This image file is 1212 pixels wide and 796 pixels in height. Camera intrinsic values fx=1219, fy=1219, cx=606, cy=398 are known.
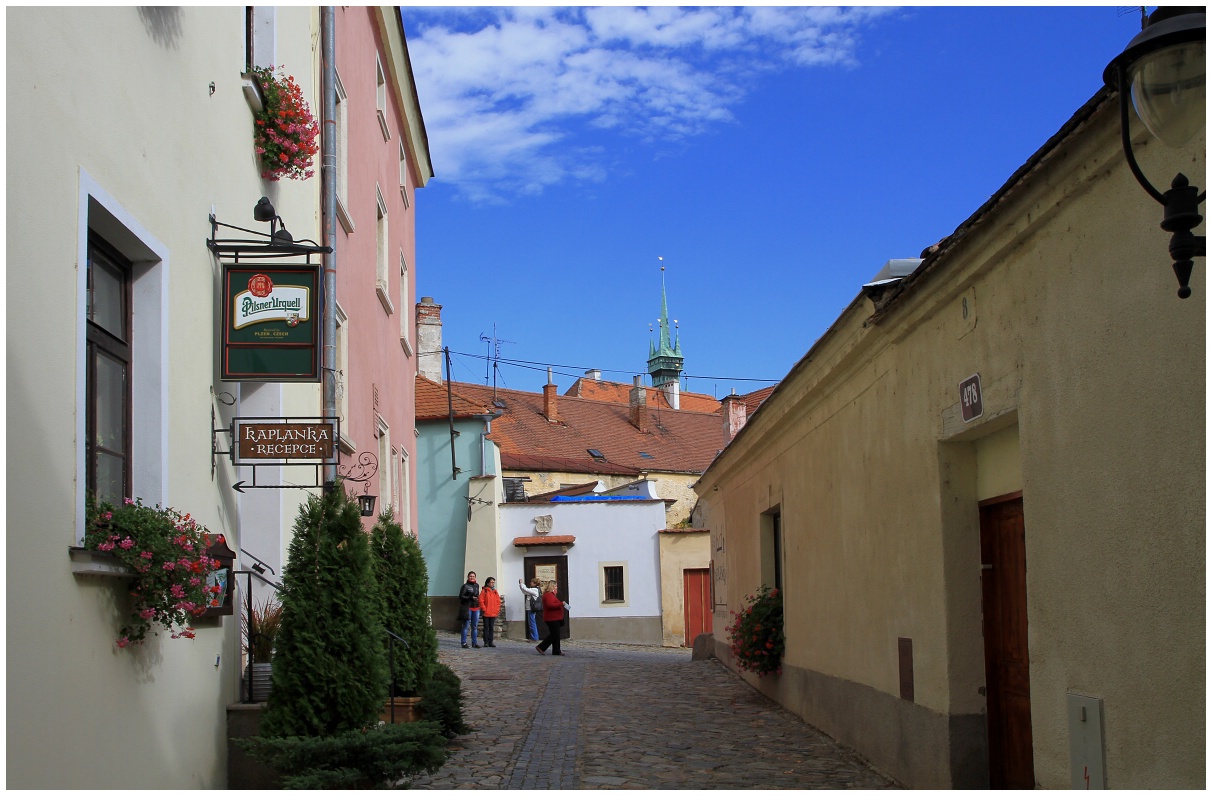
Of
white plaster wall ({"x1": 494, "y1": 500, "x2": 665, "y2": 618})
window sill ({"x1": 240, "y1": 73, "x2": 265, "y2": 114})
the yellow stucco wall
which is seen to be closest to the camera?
the yellow stucco wall

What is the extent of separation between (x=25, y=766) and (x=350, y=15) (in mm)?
11411

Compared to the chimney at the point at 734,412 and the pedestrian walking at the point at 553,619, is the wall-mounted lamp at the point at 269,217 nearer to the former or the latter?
the pedestrian walking at the point at 553,619

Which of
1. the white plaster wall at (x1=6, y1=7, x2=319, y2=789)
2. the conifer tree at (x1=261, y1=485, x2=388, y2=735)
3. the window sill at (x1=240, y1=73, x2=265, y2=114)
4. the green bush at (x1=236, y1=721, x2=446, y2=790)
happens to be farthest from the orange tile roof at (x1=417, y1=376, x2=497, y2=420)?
the green bush at (x1=236, y1=721, x2=446, y2=790)

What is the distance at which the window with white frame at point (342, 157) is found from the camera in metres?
13.0

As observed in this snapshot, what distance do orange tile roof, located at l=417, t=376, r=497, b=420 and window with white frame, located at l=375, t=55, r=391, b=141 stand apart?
1819 cm

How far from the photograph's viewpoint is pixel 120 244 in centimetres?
635

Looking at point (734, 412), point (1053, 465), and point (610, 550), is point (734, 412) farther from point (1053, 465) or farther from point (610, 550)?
point (1053, 465)

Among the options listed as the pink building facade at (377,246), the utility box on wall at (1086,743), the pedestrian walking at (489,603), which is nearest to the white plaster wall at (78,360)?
the utility box on wall at (1086,743)

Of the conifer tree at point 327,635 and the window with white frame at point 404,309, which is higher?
the window with white frame at point 404,309

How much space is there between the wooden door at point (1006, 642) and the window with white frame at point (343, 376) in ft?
23.2

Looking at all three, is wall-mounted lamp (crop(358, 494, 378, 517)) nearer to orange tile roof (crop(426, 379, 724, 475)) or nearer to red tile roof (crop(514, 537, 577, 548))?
red tile roof (crop(514, 537, 577, 548))

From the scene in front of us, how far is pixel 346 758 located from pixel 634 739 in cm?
456

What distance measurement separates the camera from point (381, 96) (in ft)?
57.6

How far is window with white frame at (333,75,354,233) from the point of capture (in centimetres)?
1296
